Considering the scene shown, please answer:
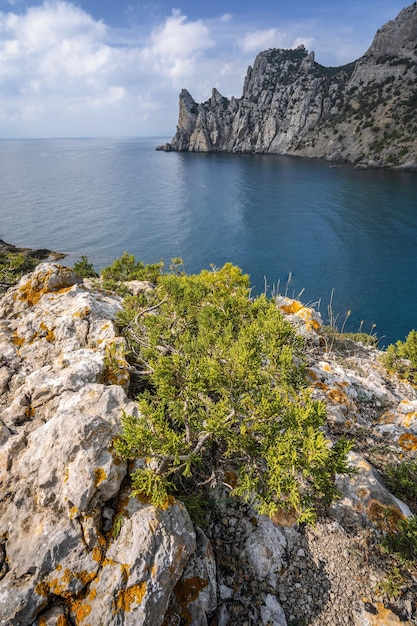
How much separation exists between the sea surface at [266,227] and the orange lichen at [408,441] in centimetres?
1289

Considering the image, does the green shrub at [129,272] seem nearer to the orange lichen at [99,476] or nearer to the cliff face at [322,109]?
the orange lichen at [99,476]

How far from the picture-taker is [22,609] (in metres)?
3.98

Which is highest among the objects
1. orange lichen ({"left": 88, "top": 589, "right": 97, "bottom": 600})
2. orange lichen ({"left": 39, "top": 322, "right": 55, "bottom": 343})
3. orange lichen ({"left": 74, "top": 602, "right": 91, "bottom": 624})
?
orange lichen ({"left": 39, "top": 322, "right": 55, "bottom": 343})

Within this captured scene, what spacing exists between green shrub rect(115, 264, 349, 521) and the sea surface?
15558 mm

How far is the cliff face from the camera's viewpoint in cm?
11100

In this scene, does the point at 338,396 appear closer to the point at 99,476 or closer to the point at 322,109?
the point at 99,476

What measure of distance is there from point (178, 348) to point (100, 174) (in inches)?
4936

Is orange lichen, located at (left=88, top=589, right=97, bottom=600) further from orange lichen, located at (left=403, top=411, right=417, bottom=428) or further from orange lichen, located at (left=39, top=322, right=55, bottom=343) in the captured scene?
orange lichen, located at (left=403, top=411, right=417, bottom=428)

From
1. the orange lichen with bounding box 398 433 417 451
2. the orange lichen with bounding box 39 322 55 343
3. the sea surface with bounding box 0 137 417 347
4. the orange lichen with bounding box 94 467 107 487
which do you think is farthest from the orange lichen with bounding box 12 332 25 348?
the sea surface with bounding box 0 137 417 347

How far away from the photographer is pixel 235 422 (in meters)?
5.95

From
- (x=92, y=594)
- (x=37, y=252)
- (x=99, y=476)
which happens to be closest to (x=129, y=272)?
(x=99, y=476)

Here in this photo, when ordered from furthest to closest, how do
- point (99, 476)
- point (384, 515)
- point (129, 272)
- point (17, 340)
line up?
point (129, 272) < point (17, 340) < point (384, 515) < point (99, 476)

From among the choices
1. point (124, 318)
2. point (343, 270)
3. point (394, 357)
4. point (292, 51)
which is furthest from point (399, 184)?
point (292, 51)

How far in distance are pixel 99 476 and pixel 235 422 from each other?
8.34 ft
